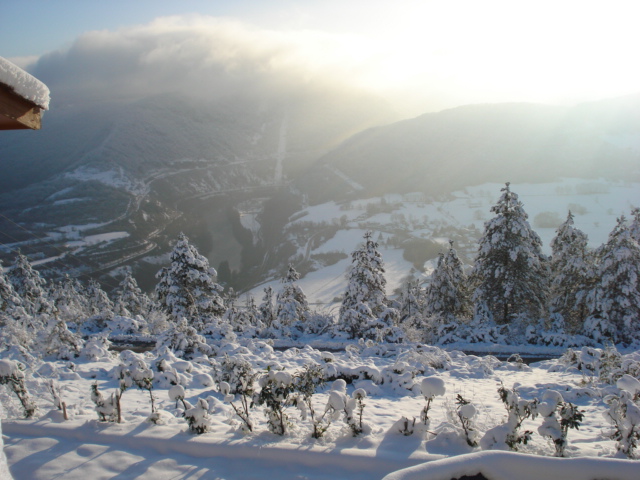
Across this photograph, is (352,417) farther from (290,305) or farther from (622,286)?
(290,305)

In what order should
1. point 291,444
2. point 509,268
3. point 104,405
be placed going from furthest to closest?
point 509,268
point 104,405
point 291,444

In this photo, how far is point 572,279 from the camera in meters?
20.7

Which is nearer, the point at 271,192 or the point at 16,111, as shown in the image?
the point at 16,111

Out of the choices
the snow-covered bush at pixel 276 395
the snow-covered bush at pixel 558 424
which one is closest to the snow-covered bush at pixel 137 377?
the snow-covered bush at pixel 276 395

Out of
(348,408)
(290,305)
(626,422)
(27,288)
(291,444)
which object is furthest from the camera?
(27,288)

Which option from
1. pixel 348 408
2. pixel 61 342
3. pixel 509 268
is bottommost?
pixel 61 342

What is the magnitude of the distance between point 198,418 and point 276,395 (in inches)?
50.1

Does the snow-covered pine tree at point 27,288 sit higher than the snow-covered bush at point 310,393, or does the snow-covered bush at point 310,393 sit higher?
the snow-covered bush at point 310,393

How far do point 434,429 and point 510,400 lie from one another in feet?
4.55

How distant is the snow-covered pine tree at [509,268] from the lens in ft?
65.7

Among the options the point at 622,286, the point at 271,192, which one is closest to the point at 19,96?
the point at 622,286

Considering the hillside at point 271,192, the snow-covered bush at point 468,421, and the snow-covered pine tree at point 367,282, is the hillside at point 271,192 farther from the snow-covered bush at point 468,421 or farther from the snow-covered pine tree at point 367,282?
the snow-covered bush at point 468,421

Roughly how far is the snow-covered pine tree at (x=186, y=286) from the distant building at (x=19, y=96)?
67.8ft

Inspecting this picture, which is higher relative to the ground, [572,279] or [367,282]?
[572,279]
